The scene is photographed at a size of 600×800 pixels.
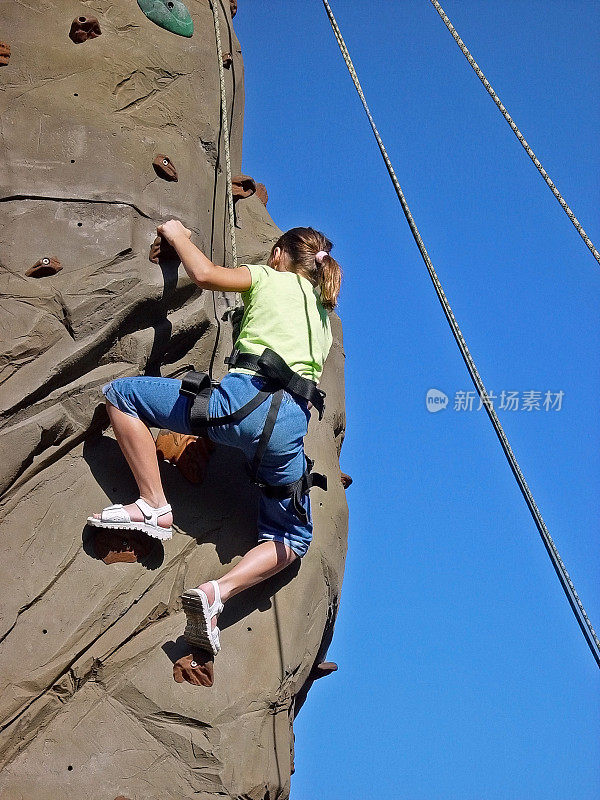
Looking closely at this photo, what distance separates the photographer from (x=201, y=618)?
3.05 metres

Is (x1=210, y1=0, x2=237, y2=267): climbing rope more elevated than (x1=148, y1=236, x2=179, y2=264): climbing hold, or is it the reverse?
(x1=210, y1=0, x2=237, y2=267): climbing rope

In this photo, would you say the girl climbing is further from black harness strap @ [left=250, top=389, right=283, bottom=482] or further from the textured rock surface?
the textured rock surface

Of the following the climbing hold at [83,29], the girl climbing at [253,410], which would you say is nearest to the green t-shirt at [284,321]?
the girl climbing at [253,410]

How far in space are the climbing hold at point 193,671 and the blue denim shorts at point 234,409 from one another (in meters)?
0.66

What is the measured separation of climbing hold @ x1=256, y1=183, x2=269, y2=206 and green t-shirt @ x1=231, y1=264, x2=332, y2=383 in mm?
1716

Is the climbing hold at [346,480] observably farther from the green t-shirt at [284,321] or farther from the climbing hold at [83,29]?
the climbing hold at [83,29]

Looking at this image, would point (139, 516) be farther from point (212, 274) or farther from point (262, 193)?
point (262, 193)

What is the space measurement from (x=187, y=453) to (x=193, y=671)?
0.80m

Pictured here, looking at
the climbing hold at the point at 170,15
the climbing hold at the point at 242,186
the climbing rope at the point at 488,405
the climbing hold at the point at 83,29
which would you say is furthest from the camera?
the climbing hold at the point at 242,186

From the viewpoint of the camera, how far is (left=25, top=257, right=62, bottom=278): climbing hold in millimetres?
3383

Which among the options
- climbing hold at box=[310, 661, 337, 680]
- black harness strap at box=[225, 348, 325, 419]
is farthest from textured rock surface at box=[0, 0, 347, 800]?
black harness strap at box=[225, 348, 325, 419]

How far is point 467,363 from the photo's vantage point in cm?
308

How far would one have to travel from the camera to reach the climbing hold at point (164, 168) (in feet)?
12.0

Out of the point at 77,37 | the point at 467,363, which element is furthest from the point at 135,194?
the point at 467,363
